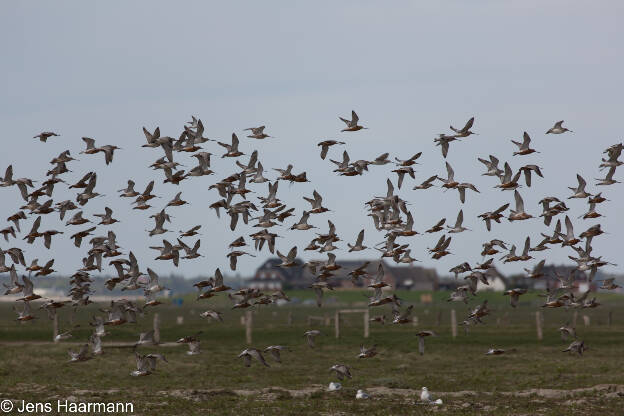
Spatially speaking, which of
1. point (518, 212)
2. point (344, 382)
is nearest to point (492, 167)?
point (518, 212)

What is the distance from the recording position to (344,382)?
4759cm

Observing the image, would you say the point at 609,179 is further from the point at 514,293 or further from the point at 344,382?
the point at 344,382

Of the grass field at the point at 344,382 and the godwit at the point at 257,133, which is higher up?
the godwit at the point at 257,133

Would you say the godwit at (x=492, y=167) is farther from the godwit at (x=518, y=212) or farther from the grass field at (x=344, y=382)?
the grass field at (x=344, y=382)

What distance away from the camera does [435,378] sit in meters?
49.3

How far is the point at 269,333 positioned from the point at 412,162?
148ft

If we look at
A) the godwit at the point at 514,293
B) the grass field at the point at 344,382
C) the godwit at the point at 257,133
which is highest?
the godwit at the point at 257,133

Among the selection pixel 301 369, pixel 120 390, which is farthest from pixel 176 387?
pixel 301 369

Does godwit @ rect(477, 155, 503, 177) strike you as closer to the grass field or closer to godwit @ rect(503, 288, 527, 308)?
godwit @ rect(503, 288, 527, 308)

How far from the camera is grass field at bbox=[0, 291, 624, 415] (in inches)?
1559

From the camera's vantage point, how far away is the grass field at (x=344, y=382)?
39594 mm

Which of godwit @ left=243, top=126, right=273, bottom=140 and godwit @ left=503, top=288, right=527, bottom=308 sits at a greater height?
godwit @ left=243, top=126, right=273, bottom=140

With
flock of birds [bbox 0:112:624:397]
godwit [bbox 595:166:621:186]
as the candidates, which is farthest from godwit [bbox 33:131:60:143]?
godwit [bbox 595:166:621:186]

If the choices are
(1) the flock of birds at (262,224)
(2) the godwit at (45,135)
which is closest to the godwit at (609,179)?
(1) the flock of birds at (262,224)
